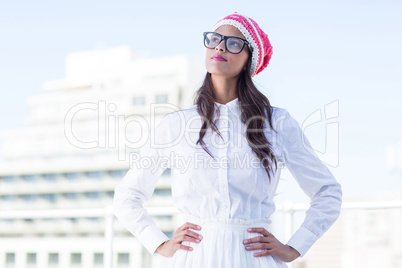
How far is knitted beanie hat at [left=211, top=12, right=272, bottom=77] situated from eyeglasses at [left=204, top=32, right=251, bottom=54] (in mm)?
28

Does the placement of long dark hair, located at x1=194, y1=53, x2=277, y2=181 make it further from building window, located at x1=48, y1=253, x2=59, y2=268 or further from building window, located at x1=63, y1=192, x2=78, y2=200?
building window, located at x1=48, y1=253, x2=59, y2=268

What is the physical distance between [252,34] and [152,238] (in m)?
0.65

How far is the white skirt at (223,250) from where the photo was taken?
1.38 m

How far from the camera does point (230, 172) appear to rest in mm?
1429

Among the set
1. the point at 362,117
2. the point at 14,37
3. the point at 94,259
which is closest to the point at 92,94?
the point at 94,259

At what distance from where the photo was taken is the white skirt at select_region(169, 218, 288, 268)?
138 cm

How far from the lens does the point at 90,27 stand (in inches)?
2813

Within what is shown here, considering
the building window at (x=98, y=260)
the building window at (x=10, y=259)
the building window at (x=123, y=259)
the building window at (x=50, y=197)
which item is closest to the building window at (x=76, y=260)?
the building window at (x=98, y=260)

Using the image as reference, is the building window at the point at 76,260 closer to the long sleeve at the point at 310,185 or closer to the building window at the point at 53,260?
the building window at the point at 53,260

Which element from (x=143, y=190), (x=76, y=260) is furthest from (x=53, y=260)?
(x=143, y=190)

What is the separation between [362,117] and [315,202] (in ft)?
273

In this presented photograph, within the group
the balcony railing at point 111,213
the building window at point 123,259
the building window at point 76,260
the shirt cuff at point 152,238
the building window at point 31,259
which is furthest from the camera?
the building window at point 31,259

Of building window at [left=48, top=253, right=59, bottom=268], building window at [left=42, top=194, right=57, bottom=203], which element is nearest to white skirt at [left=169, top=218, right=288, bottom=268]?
building window at [left=42, top=194, right=57, bottom=203]

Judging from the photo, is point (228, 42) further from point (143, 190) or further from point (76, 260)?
point (76, 260)
